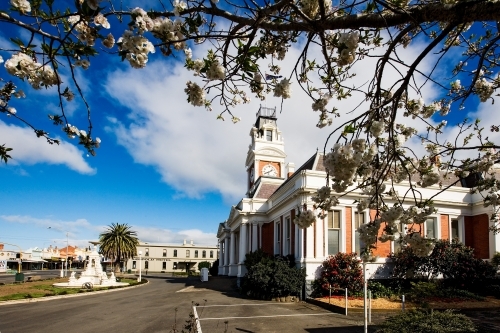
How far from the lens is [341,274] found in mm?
18234

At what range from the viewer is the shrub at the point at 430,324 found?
687cm

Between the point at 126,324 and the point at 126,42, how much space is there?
37.3 feet

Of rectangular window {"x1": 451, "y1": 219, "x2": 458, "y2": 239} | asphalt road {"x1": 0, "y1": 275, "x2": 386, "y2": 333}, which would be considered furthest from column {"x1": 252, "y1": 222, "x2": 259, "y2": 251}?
rectangular window {"x1": 451, "y1": 219, "x2": 458, "y2": 239}

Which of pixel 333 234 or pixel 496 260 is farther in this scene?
pixel 333 234

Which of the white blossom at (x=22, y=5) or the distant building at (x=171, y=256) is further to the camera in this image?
the distant building at (x=171, y=256)

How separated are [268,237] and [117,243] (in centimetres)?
3084

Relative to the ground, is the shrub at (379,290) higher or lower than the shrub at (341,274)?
lower

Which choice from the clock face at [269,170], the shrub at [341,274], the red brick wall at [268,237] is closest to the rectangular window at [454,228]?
the shrub at [341,274]

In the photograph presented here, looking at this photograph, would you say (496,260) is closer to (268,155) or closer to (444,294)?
(444,294)

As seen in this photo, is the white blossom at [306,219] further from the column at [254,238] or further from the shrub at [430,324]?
the column at [254,238]

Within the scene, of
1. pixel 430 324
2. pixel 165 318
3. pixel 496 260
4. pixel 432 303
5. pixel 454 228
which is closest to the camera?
pixel 430 324

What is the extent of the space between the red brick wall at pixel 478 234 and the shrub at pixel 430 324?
15.7 m

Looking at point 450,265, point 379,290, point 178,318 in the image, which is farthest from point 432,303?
point 178,318

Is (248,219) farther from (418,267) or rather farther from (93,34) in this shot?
(93,34)
